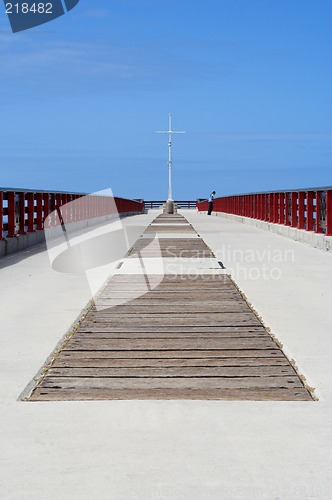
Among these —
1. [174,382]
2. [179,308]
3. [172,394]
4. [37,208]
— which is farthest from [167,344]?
[37,208]

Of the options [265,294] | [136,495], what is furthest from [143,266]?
[136,495]

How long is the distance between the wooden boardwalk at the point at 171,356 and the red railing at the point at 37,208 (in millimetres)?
8640

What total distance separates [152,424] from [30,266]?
34.9 ft

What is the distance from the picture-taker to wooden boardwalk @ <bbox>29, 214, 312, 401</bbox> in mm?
5875

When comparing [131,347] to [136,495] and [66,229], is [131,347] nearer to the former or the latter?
[136,495]

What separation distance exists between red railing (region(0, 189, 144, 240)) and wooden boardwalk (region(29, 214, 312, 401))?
8.64 metres

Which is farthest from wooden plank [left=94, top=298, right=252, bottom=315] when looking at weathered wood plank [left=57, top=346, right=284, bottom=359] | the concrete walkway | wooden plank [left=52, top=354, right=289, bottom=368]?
wooden plank [left=52, top=354, right=289, bottom=368]

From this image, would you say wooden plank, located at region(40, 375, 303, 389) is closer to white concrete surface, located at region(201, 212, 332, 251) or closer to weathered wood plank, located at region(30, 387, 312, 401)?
weathered wood plank, located at region(30, 387, 312, 401)

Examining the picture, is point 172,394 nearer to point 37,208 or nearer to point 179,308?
point 179,308

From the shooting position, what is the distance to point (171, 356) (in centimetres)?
693

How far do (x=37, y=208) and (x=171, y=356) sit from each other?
53.4ft

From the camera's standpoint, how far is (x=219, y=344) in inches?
292

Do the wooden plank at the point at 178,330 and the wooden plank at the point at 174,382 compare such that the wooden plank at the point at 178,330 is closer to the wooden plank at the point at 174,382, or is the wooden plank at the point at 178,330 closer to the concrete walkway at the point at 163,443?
the concrete walkway at the point at 163,443

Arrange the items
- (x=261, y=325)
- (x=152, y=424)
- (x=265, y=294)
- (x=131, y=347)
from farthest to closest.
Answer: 1. (x=265, y=294)
2. (x=261, y=325)
3. (x=131, y=347)
4. (x=152, y=424)
